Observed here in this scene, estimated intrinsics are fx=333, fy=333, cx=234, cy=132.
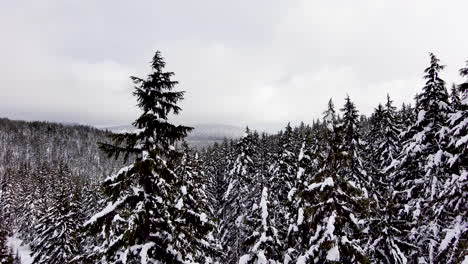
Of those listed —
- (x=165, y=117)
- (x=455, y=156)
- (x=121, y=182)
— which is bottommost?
(x=121, y=182)

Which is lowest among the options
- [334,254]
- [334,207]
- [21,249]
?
[21,249]

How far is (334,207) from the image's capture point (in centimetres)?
1324

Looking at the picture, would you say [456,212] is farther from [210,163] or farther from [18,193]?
[18,193]

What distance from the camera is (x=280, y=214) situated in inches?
1059

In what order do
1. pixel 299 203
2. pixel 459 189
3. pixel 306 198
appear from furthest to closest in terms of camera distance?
pixel 299 203
pixel 306 198
pixel 459 189

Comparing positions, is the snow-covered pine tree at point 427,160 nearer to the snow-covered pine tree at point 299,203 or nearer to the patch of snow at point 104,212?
the snow-covered pine tree at point 299,203

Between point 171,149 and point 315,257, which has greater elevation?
point 171,149

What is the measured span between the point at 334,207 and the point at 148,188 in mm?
7251

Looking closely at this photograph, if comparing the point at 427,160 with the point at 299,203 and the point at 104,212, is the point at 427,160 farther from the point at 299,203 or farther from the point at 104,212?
the point at 104,212

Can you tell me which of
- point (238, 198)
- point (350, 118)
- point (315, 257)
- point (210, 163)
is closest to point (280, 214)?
point (238, 198)

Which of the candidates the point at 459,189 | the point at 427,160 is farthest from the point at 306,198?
the point at 427,160

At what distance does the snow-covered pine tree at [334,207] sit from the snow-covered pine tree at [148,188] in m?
5.24

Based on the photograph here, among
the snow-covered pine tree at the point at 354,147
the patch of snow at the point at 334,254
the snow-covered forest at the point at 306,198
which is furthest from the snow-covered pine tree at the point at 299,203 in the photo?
the patch of snow at the point at 334,254

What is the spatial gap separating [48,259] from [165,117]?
26140 millimetres
